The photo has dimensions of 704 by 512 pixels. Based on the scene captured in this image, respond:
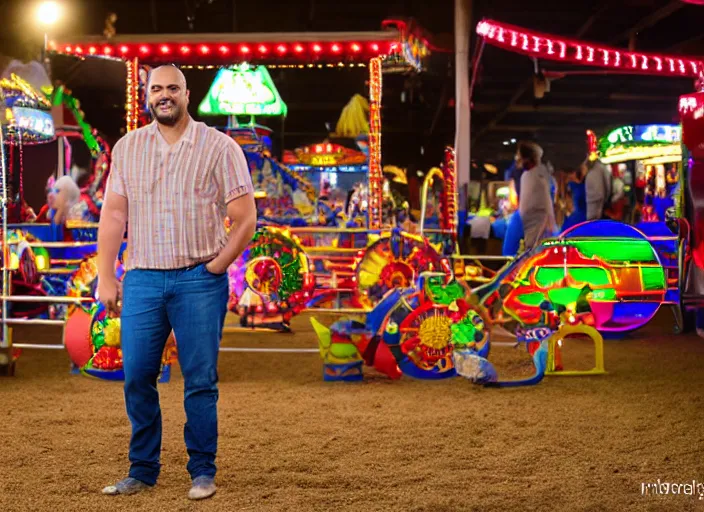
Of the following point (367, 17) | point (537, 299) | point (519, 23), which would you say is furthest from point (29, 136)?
point (367, 17)

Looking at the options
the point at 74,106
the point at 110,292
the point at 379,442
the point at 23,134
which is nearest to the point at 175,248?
the point at 110,292

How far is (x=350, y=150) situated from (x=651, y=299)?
9706 mm

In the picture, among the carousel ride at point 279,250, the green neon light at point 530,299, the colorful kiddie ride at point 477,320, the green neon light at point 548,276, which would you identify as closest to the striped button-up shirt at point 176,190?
the carousel ride at point 279,250

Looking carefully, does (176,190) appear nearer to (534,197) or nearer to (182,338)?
(182,338)

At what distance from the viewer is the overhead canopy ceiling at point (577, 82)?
57.1 feet

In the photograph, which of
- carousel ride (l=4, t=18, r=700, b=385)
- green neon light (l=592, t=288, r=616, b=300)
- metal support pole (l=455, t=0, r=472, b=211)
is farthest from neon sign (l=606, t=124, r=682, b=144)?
green neon light (l=592, t=288, r=616, b=300)

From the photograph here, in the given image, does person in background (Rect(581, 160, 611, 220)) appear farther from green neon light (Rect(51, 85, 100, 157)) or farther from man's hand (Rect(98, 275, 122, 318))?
man's hand (Rect(98, 275, 122, 318))

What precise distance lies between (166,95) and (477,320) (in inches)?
150

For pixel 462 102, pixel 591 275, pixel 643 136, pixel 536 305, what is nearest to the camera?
pixel 536 305

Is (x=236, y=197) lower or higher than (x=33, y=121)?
lower

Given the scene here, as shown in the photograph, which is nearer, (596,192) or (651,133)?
(596,192)

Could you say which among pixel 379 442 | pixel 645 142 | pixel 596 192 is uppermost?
pixel 645 142

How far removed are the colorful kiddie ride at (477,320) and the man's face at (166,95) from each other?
11.1ft

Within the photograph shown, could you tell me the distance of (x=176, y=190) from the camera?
3998 millimetres
